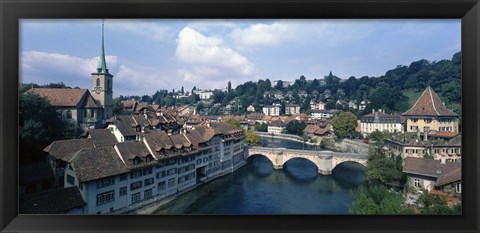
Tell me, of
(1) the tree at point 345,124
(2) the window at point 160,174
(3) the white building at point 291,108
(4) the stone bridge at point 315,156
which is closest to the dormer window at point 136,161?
(2) the window at point 160,174

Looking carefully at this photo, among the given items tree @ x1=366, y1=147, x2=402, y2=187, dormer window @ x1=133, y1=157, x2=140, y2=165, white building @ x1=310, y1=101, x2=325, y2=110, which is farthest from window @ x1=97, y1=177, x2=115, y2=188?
white building @ x1=310, y1=101, x2=325, y2=110

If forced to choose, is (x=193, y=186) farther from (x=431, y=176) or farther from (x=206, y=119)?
(x=431, y=176)

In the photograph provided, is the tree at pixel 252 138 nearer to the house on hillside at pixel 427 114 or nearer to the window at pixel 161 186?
the window at pixel 161 186

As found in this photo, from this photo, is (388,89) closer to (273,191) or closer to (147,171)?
(273,191)

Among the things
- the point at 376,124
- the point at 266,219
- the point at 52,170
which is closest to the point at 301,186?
the point at 376,124

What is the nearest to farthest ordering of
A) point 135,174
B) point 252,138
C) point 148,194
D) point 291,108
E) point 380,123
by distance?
point 135,174, point 148,194, point 380,123, point 252,138, point 291,108

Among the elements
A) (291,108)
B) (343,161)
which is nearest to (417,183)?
(343,161)

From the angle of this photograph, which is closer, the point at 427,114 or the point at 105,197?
the point at 105,197
